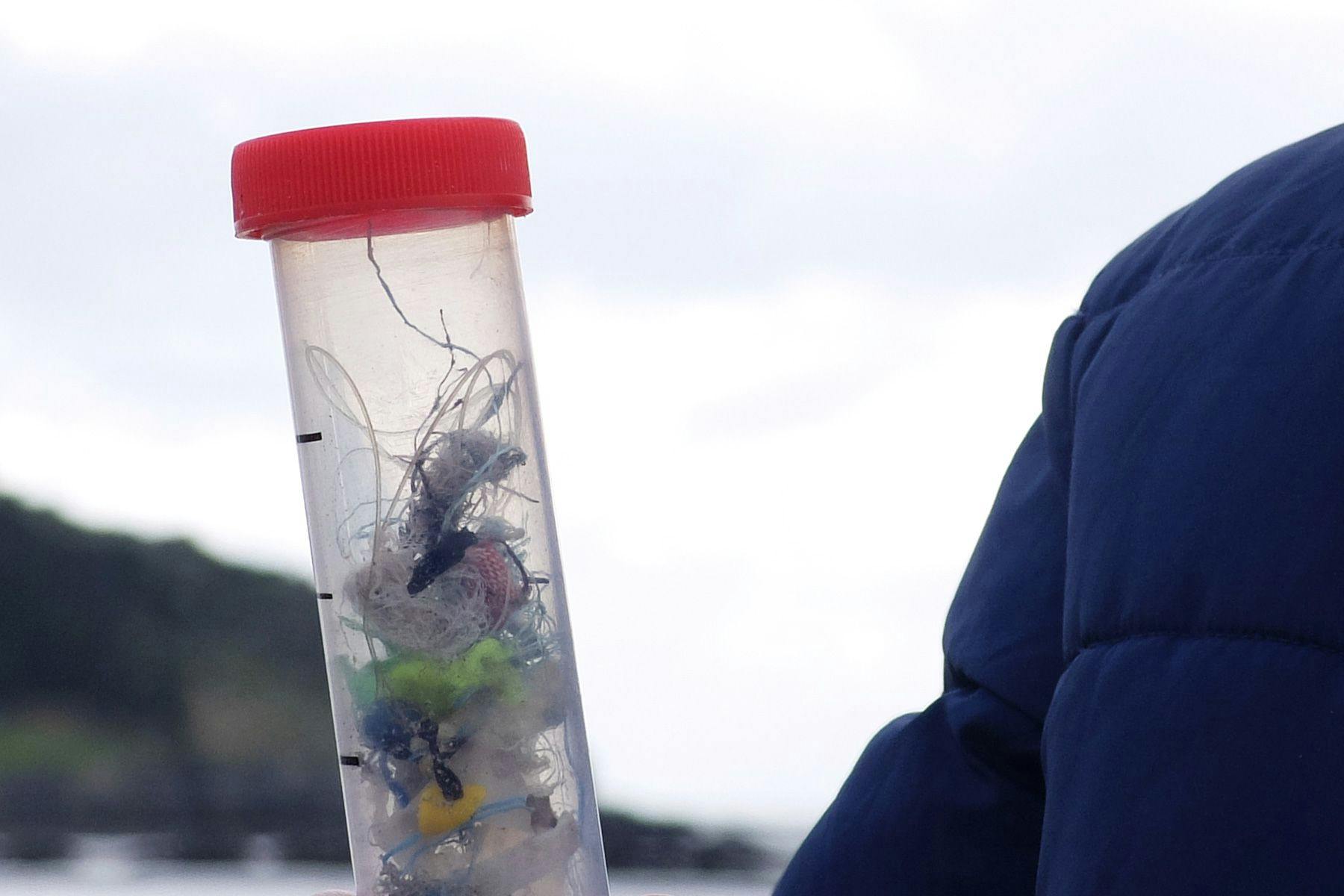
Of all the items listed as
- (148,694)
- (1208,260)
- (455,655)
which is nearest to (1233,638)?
(1208,260)

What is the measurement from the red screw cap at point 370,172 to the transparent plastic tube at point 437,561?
1.1 inches

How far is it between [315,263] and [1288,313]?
402 mm

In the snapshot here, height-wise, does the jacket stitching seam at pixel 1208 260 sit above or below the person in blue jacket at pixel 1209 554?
above

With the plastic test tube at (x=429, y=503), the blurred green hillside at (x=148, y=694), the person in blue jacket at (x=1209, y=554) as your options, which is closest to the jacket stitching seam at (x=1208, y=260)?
the person in blue jacket at (x=1209, y=554)

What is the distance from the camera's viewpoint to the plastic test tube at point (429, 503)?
0.55 metres

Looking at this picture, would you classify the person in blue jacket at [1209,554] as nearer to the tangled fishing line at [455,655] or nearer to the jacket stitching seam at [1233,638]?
the jacket stitching seam at [1233,638]

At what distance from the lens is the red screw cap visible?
1.80ft

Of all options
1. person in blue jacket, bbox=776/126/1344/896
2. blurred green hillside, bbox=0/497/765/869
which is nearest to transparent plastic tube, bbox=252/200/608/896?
person in blue jacket, bbox=776/126/1344/896

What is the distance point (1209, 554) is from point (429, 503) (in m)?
0.31

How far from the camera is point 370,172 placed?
0.55 meters

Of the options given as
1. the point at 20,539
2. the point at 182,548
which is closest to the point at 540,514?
the point at 182,548

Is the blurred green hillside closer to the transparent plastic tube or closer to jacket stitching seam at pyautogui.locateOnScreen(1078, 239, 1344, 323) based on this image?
the transparent plastic tube

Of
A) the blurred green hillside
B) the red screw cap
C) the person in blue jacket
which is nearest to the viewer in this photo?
the person in blue jacket

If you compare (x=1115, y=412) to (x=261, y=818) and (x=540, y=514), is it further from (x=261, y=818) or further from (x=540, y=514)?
(x=261, y=818)
